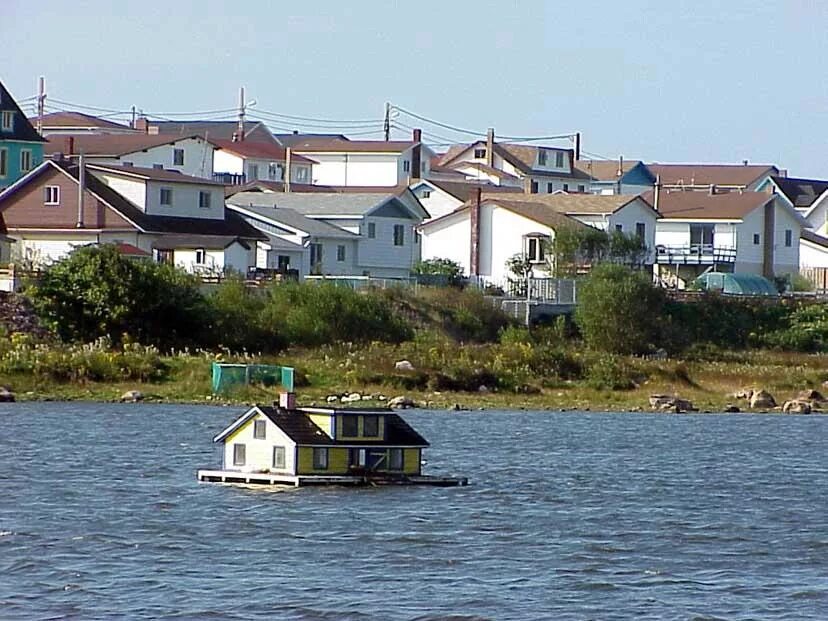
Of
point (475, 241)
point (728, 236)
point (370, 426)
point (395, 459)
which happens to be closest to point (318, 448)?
point (370, 426)

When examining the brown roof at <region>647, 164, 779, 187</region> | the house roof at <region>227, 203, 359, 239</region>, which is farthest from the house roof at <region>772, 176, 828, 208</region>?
the house roof at <region>227, 203, 359, 239</region>

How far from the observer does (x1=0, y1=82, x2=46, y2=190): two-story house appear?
79.7 metres

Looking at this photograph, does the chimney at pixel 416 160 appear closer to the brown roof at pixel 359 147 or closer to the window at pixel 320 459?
the brown roof at pixel 359 147

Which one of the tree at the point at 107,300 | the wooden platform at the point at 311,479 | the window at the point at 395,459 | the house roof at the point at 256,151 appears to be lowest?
the wooden platform at the point at 311,479

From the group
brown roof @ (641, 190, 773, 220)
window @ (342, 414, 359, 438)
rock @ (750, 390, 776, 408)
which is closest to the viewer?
window @ (342, 414, 359, 438)

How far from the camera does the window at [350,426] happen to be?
1265 inches

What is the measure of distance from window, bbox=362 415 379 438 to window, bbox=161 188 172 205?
38340 mm

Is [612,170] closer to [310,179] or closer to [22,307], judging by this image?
[310,179]

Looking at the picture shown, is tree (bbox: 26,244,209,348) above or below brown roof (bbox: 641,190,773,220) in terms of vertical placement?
below

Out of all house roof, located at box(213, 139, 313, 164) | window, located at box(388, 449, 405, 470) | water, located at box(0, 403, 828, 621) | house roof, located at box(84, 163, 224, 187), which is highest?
house roof, located at box(213, 139, 313, 164)

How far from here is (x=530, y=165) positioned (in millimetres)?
114688

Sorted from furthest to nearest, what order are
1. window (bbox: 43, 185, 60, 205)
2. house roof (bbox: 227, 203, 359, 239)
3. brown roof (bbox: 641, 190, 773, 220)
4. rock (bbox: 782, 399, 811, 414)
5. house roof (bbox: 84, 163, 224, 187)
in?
1. brown roof (bbox: 641, 190, 773, 220)
2. house roof (bbox: 227, 203, 359, 239)
3. house roof (bbox: 84, 163, 224, 187)
4. window (bbox: 43, 185, 60, 205)
5. rock (bbox: 782, 399, 811, 414)

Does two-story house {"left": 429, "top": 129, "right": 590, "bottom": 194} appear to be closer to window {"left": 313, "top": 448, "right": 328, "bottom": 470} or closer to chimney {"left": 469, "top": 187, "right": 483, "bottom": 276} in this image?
chimney {"left": 469, "top": 187, "right": 483, "bottom": 276}

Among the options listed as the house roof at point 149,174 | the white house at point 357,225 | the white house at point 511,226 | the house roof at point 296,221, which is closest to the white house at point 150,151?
the white house at point 357,225
